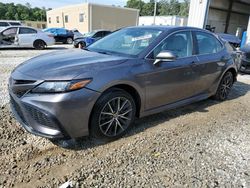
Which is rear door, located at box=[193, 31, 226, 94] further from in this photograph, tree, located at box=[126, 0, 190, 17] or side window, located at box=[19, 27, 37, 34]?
tree, located at box=[126, 0, 190, 17]

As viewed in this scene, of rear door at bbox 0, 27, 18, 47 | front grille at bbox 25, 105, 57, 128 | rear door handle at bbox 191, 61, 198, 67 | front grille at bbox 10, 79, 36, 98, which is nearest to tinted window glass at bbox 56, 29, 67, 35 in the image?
rear door at bbox 0, 27, 18, 47

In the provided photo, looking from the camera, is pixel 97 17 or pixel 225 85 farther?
pixel 97 17

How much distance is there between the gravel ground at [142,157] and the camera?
2668mm

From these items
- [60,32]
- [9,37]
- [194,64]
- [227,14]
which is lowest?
[60,32]

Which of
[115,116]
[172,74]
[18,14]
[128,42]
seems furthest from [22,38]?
[18,14]

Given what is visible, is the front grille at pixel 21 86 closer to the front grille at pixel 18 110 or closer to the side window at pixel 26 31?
the front grille at pixel 18 110

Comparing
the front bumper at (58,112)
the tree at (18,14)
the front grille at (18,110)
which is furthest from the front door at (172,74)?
the tree at (18,14)

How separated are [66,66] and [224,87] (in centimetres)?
377

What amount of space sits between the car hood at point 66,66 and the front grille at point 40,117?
1.23ft

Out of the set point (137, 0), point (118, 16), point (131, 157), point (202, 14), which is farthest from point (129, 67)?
point (137, 0)

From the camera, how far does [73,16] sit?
35.4 meters

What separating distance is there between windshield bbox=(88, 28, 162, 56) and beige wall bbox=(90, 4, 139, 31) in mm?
28251

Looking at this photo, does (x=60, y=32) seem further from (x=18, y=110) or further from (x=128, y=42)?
(x=18, y=110)

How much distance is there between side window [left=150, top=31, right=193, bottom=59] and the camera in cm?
382
